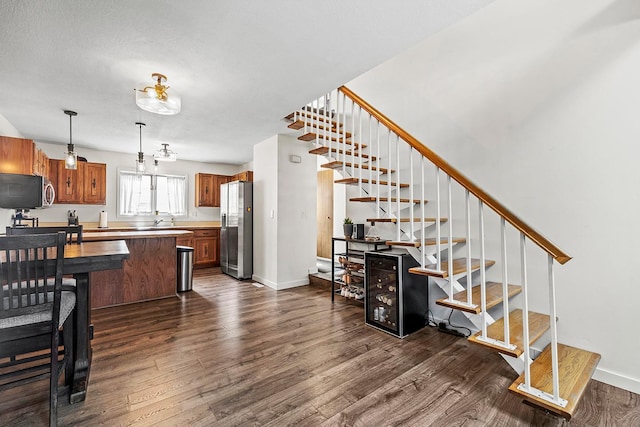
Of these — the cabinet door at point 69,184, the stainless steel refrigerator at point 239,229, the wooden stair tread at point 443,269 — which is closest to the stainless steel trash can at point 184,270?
the stainless steel refrigerator at point 239,229

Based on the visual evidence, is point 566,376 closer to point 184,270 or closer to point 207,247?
point 184,270

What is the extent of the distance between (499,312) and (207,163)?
6.73m

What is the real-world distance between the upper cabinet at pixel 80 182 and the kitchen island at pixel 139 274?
6.45 ft

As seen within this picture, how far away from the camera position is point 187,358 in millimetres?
2311

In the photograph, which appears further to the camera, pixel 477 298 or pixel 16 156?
pixel 16 156

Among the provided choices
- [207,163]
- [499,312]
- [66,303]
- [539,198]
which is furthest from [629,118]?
[207,163]

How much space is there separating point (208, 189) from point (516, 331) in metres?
6.43

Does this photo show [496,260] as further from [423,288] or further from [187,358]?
[187,358]

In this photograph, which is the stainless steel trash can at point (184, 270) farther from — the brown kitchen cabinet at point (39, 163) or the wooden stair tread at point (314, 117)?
the wooden stair tread at point (314, 117)

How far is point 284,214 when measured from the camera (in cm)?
448

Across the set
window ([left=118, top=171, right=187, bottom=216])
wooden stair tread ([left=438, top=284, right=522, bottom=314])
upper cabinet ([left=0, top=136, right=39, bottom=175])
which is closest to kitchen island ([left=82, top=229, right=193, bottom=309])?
upper cabinet ([left=0, top=136, right=39, bottom=175])

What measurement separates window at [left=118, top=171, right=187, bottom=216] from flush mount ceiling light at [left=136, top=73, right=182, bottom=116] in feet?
12.0

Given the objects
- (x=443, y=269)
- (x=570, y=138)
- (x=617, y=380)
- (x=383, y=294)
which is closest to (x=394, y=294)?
(x=383, y=294)

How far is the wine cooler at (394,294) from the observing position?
277 centimetres
